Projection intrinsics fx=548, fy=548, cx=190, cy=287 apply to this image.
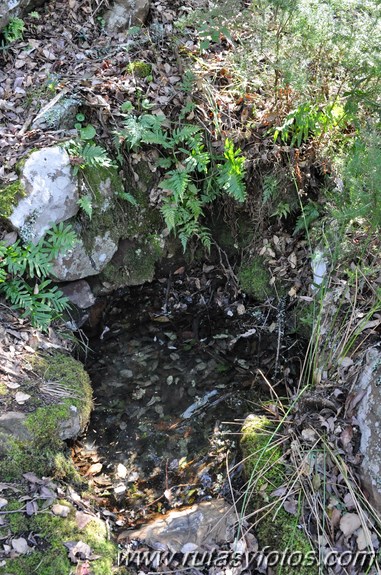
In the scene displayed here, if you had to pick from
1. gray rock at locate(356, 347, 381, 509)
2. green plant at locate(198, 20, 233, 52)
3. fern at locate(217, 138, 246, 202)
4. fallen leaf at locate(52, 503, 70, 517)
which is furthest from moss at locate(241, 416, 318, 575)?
green plant at locate(198, 20, 233, 52)

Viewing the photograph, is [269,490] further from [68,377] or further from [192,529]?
[68,377]

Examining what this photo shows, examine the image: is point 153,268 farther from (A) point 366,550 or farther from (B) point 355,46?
(A) point 366,550

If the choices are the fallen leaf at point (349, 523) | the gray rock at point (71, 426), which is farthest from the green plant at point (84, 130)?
the fallen leaf at point (349, 523)

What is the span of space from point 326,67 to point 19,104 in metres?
3.00

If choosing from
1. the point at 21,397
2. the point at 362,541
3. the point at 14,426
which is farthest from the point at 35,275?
the point at 362,541

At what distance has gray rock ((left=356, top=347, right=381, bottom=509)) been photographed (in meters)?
3.59

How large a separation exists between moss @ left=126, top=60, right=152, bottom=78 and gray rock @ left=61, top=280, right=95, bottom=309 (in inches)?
86.7

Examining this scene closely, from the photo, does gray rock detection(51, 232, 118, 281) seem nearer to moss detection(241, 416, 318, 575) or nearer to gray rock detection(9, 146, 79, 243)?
gray rock detection(9, 146, 79, 243)

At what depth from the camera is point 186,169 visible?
541cm

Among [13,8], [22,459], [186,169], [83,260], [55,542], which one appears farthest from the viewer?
[13,8]

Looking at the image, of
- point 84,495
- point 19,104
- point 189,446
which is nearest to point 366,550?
point 189,446

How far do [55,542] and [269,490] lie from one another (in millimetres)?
Answer: 1500

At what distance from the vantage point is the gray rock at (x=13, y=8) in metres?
5.55

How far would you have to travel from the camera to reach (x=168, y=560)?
3730 mm
